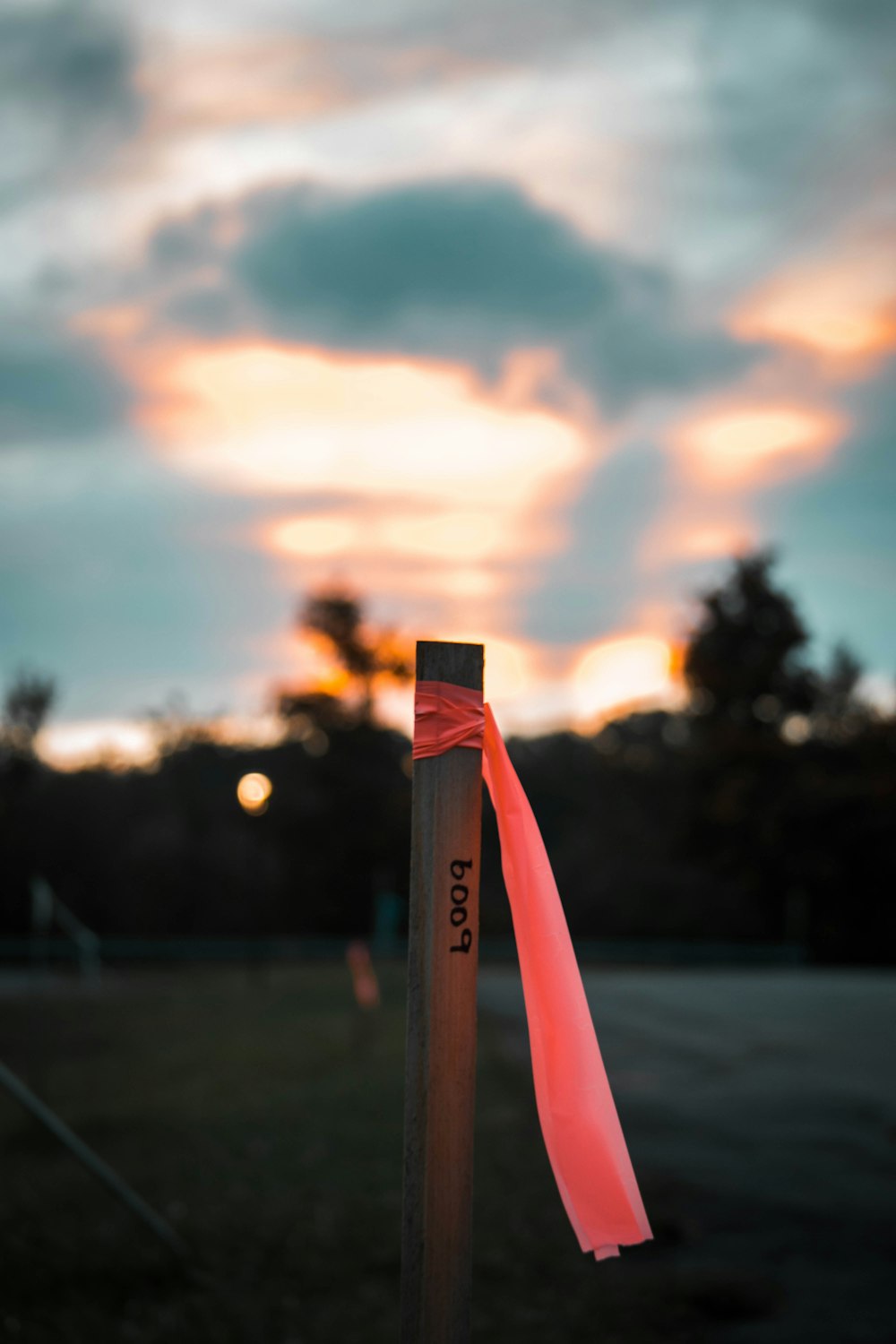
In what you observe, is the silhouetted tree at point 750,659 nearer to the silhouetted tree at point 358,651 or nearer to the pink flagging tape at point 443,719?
the silhouetted tree at point 358,651

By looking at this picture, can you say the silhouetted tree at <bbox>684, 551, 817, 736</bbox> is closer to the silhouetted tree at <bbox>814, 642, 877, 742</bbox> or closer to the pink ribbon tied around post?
the silhouetted tree at <bbox>814, 642, 877, 742</bbox>

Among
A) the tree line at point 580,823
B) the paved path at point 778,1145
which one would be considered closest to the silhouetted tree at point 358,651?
the tree line at point 580,823

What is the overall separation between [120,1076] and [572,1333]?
35.6 feet

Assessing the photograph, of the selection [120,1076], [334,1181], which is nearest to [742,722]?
[120,1076]

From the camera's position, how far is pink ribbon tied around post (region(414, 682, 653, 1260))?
11.7 feet

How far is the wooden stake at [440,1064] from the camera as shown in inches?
128

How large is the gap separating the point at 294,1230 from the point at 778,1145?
171 inches

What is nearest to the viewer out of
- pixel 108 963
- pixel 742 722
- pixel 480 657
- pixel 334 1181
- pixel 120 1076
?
pixel 480 657

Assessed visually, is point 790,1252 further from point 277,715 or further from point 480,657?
point 277,715

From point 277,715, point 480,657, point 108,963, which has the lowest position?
point 108,963

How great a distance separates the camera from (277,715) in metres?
48.4

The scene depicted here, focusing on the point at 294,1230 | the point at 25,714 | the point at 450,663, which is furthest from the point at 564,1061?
the point at 25,714

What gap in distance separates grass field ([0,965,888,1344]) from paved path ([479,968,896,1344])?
11 centimetres

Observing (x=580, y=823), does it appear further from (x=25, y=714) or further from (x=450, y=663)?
(x=450, y=663)
